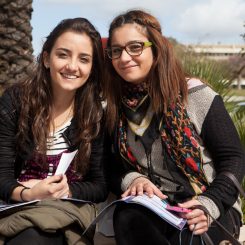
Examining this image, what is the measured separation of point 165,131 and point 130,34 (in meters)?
0.58

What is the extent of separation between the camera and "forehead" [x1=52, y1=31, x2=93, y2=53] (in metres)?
3.04

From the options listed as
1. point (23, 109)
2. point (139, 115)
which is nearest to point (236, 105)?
point (139, 115)

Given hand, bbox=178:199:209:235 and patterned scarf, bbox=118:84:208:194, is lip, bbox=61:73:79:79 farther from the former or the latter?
hand, bbox=178:199:209:235

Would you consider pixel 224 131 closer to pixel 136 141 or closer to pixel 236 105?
pixel 136 141

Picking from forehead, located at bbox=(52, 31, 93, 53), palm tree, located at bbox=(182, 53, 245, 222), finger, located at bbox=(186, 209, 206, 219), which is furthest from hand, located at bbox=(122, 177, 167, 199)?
palm tree, located at bbox=(182, 53, 245, 222)

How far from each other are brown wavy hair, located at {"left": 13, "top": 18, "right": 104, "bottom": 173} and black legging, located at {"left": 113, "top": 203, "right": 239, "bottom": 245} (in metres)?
0.53

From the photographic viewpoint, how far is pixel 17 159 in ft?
10.2

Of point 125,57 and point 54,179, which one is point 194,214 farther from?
point 125,57

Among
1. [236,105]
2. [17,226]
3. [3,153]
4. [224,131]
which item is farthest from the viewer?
[236,105]

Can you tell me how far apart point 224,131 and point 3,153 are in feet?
4.12

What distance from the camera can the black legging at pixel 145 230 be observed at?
2.55 meters

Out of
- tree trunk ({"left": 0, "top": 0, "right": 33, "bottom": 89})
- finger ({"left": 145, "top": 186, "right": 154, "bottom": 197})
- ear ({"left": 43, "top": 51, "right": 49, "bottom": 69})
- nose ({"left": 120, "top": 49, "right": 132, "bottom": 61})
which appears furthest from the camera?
tree trunk ({"left": 0, "top": 0, "right": 33, "bottom": 89})

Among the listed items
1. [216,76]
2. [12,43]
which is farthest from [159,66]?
[12,43]

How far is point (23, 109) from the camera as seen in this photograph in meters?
3.07
